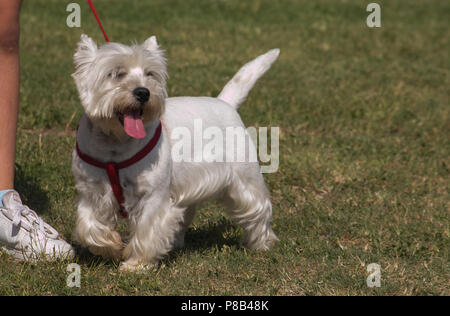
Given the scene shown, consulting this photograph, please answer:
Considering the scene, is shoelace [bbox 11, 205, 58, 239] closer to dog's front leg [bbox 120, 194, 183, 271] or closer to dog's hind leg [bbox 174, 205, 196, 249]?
dog's front leg [bbox 120, 194, 183, 271]

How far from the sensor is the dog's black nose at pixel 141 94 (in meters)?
3.45

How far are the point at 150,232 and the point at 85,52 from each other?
1.03m

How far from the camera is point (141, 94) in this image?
3453mm

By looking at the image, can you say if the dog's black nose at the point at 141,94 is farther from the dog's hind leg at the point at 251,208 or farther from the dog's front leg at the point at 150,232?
the dog's hind leg at the point at 251,208

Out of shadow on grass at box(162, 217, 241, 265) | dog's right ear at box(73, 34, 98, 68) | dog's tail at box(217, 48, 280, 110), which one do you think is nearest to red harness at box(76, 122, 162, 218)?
dog's right ear at box(73, 34, 98, 68)

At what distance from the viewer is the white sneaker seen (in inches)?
156

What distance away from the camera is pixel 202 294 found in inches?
144

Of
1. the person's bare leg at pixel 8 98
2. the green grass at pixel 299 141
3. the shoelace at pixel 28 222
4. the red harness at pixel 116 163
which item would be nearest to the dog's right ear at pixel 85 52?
the red harness at pixel 116 163

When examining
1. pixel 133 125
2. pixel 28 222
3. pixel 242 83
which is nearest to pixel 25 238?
pixel 28 222

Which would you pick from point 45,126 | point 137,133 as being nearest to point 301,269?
point 137,133

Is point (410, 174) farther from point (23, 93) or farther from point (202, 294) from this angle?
point (23, 93)

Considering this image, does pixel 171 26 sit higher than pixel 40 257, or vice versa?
pixel 171 26
